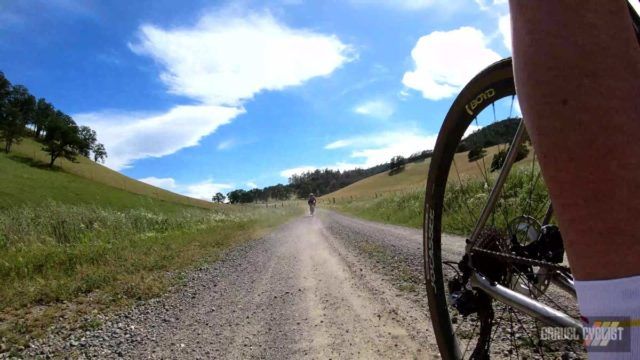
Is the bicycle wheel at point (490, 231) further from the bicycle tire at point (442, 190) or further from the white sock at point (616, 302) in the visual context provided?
the white sock at point (616, 302)

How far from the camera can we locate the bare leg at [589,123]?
608 mm

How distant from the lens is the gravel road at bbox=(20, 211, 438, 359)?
3.29m

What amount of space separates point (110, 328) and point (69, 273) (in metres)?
3.81

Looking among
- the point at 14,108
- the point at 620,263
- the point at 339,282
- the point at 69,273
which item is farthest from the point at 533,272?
the point at 14,108

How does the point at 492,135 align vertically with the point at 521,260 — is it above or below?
above

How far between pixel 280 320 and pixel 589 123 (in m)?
3.86

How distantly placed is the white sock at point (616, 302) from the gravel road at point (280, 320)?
2.38m

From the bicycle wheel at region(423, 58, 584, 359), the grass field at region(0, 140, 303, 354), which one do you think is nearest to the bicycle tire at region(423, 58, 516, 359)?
the bicycle wheel at region(423, 58, 584, 359)

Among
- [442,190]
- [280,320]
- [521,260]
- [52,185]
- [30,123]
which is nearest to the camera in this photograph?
[521,260]

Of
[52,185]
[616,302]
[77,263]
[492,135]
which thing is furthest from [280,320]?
[52,185]

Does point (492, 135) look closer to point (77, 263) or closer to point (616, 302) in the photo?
point (616, 302)

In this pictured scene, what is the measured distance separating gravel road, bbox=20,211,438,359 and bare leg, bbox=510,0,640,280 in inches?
96.8

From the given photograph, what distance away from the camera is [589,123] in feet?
2.10

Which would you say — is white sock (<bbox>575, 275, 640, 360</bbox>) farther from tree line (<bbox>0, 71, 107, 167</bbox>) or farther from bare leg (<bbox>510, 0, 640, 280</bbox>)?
tree line (<bbox>0, 71, 107, 167</bbox>)
